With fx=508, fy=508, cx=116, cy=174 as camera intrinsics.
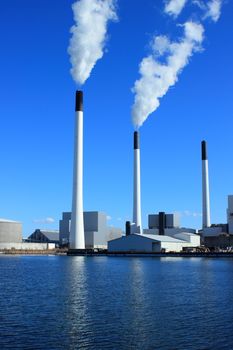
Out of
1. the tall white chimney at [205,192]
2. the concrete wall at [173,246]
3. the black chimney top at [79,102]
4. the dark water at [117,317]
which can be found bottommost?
the dark water at [117,317]

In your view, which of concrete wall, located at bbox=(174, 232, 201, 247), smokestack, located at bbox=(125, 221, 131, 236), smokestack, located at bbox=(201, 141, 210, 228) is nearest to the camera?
concrete wall, located at bbox=(174, 232, 201, 247)

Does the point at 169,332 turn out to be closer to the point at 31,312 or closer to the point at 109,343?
the point at 109,343

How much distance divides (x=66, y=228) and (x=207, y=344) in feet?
513

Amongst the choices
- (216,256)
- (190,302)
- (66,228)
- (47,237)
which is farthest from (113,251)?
(190,302)

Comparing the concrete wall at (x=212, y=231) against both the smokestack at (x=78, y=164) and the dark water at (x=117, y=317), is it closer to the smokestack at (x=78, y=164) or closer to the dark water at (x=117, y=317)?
the smokestack at (x=78, y=164)

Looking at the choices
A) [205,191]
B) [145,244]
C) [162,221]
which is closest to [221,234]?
[205,191]

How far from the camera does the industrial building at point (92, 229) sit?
6673 inches

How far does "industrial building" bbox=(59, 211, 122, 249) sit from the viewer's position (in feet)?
556

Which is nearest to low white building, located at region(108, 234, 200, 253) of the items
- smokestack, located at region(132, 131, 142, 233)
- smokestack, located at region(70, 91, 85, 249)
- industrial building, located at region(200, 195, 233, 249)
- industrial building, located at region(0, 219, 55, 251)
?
industrial building, located at region(200, 195, 233, 249)

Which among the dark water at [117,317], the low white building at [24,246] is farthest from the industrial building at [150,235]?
the dark water at [117,317]

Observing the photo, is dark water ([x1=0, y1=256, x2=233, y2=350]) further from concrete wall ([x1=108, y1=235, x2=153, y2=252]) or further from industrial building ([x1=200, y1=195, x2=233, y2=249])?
industrial building ([x1=200, y1=195, x2=233, y2=249])

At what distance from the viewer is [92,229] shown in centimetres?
17250

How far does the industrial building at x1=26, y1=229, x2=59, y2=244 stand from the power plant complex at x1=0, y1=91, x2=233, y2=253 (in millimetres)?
8886

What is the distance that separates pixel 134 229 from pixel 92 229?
36370mm
